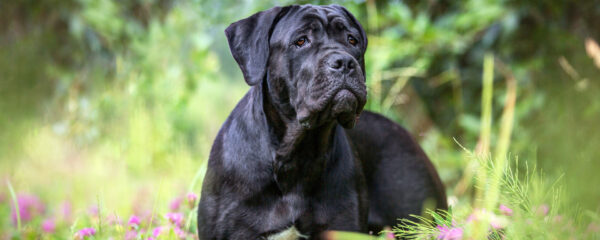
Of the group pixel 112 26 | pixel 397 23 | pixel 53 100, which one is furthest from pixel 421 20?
pixel 53 100

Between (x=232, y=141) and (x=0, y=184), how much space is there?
322 centimetres

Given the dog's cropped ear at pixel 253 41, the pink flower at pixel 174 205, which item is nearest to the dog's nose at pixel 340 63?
the dog's cropped ear at pixel 253 41

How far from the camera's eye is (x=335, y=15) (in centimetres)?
284

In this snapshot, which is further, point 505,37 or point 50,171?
point 50,171

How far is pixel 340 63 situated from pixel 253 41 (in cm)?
52

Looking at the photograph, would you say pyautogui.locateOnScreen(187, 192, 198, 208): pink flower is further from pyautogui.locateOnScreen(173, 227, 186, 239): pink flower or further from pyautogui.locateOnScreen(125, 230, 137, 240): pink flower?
pyautogui.locateOnScreen(125, 230, 137, 240): pink flower

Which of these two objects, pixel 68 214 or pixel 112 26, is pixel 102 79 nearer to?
pixel 112 26

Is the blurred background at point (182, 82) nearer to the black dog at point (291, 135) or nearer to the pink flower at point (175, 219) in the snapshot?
the pink flower at point (175, 219)

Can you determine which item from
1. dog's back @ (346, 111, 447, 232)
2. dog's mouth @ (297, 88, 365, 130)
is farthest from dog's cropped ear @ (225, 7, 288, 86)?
dog's back @ (346, 111, 447, 232)

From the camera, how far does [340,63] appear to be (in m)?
2.52

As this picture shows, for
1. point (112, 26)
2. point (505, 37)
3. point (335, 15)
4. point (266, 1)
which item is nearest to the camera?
point (335, 15)

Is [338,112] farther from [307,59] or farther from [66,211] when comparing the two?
[66,211]

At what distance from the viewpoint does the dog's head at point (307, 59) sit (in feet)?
8.33

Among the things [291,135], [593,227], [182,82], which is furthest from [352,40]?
[182,82]
